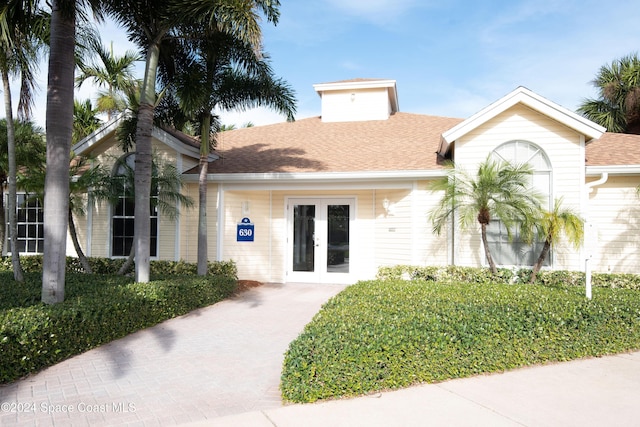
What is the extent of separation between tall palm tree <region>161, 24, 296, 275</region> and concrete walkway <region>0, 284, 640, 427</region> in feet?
14.3

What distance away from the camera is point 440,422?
371 centimetres

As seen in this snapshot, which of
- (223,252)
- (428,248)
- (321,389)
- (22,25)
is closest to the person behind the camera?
(321,389)

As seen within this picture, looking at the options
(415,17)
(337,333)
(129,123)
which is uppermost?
(415,17)

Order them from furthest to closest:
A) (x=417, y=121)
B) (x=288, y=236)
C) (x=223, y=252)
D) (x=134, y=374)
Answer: (x=417, y=121), (x=288, y=236), (x=223, y=252), (x=134, y=374)

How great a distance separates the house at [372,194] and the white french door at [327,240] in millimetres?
28

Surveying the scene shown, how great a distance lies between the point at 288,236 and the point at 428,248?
3.98 m

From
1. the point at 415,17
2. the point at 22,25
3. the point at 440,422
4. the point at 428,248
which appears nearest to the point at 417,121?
the point at 415,17

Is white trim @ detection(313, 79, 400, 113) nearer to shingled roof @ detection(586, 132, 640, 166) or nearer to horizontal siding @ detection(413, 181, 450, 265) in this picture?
horizontal siding @ detection(413, 181, 450, 265)

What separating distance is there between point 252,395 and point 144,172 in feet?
16.6

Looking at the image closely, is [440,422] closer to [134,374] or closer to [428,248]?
[134,374]

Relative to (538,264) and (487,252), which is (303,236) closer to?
(487,252)

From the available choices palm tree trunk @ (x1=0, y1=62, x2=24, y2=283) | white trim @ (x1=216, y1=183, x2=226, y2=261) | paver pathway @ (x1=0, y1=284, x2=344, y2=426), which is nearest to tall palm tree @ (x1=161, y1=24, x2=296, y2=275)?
white trim @ (x1=216, y1=183, x2=226, y2=261)

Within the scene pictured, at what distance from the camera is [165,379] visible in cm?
475

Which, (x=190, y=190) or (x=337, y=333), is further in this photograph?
(x=190, y=190)
